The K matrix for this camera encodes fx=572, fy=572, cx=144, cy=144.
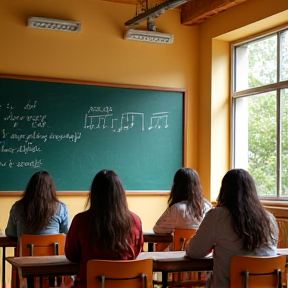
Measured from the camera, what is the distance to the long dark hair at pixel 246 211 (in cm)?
337

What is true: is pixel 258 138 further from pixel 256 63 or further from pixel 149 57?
pixel 149 57

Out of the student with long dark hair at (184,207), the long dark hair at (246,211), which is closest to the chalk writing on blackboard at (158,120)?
Result: the student with long dark hair at (184,207)

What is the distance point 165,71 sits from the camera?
24.0ft

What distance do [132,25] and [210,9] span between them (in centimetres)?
95

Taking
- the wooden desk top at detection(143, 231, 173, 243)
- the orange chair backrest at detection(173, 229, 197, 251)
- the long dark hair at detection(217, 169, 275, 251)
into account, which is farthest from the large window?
the long dark hair at detection(217, 169, 275, 251)

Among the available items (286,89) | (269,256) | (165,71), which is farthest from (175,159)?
(269,256)

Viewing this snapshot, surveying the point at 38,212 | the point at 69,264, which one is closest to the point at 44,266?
the point at 69,264

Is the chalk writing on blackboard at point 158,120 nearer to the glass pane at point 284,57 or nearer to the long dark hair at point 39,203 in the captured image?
the glass pane at point 284,57

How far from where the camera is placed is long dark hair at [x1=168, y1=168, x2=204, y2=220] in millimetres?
4762

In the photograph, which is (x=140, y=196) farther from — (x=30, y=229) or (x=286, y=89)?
(x=30, y=229)

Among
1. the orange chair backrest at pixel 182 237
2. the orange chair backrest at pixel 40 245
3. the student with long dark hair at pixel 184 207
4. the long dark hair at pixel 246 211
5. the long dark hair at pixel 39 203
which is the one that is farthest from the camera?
the student with long dark hair at pixel 184 207

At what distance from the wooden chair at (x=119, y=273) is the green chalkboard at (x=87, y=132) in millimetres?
3535

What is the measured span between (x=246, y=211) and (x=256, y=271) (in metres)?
0.35

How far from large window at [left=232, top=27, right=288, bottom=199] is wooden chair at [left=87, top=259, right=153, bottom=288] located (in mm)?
3609
